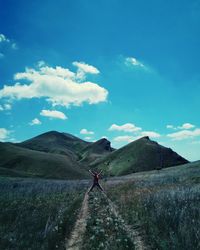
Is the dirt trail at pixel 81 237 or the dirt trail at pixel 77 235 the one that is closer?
the dirt trail at pixel 81 237

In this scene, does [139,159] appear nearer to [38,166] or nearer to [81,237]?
[38,166]

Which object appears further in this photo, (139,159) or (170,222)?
(139,159)

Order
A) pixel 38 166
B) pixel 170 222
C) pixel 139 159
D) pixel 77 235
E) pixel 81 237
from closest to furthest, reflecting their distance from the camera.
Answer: pixel 170 222, pixel 81 237, pixel 77 235, pixel 38 166, pixel 139 159

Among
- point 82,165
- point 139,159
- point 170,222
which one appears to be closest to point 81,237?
point 170,222

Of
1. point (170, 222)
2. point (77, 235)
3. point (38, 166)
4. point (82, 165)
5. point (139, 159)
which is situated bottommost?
point (77, 235)

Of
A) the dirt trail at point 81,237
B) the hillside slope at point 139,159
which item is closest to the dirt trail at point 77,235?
the dirt trail at point 81,237

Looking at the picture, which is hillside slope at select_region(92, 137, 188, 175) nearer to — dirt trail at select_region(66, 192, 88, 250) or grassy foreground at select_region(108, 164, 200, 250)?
grassy foreground at select_region(108, 164, 200, 250)

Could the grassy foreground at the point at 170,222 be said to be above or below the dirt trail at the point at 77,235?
above

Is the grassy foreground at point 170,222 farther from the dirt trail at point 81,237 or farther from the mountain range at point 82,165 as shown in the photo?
the mountain range at point 82,165

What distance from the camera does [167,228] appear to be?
8.01 meters

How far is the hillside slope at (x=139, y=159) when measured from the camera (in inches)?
4670

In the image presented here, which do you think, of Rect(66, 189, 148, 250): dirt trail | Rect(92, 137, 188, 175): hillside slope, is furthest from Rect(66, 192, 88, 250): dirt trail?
Rect(92, 137, 188, 175): hillside slope

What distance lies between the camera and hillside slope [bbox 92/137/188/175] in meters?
119

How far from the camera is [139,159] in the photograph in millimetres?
126000
